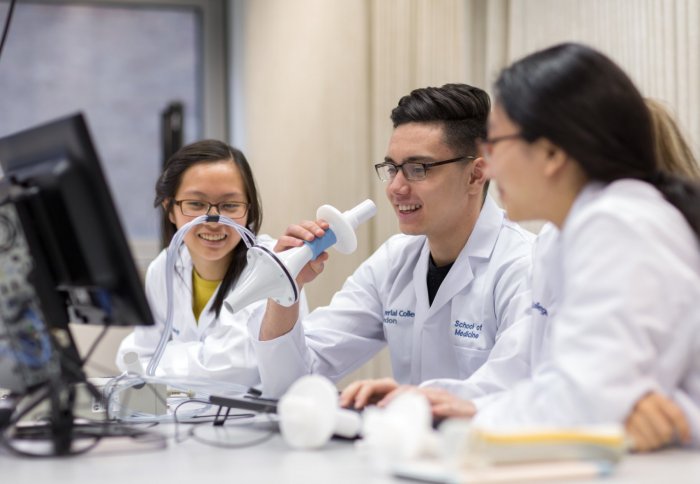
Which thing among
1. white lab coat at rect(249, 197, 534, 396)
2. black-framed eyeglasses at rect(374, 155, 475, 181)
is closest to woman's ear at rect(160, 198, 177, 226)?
white lab coat at rect(249, 197, 534, 396)

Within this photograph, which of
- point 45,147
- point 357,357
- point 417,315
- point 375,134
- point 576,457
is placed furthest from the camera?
point 375,134

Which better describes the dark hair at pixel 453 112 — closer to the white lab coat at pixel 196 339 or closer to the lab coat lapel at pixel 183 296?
the white lab coat at pixel 196 339

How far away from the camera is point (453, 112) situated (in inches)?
80.7

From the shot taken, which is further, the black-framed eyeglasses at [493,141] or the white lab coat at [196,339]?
the white lab coat at [196,339]

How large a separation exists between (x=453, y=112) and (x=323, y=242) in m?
0.51

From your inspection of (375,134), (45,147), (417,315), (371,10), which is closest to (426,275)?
(417,315)

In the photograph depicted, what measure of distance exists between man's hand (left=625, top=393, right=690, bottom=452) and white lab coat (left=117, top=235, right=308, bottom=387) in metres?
1.04

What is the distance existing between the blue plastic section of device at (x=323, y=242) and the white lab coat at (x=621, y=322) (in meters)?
0.68

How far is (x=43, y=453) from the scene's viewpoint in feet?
3.97

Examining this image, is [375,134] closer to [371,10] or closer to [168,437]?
[371,10]

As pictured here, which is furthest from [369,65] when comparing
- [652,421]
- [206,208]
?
[652,421]

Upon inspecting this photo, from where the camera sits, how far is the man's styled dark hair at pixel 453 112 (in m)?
2.04

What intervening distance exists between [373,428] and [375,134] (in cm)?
248

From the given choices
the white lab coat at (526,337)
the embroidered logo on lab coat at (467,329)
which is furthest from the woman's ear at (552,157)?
the embroidered logo on lab coat at (467,329)
